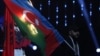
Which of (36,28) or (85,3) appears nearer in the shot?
(36,28)

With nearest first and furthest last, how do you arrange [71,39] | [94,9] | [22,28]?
[22,28], [71,39], [94,9]

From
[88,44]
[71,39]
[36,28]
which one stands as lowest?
[88,44]

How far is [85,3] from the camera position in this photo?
6582 millimetres

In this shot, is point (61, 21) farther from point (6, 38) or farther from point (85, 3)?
point (6, 38)

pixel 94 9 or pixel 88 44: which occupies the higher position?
pixel 94 9

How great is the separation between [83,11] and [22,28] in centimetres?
346

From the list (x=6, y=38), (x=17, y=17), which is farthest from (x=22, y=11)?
(x=6, y=38)

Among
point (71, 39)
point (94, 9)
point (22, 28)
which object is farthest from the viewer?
point (94, 9)

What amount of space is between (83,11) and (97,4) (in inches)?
13.4

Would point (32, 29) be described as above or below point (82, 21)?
above

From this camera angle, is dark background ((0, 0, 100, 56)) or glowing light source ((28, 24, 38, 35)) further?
dark background ((0, 0, 100, 56))

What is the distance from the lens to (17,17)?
329cm

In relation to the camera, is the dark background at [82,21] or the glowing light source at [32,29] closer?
the glowing light source at [32,29]

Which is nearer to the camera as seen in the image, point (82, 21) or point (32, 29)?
point (32, 29)
